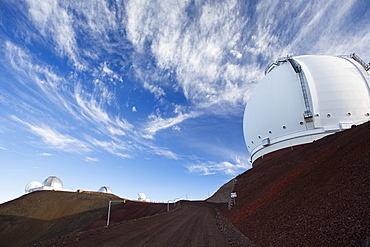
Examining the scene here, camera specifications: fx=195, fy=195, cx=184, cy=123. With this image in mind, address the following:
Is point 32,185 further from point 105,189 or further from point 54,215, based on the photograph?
point 54,215

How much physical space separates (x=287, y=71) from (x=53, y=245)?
4018cm

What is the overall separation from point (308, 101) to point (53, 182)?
67.0m

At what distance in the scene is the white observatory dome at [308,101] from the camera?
30.1 m

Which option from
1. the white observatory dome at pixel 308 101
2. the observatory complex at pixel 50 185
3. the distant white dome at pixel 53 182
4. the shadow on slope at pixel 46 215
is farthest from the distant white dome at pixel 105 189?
the white observatory dome at pixel 308 101

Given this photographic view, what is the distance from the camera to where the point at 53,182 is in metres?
57.0

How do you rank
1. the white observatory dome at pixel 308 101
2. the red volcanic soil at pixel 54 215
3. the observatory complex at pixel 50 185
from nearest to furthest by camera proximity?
the white observatory dome at pixel 308 101 < the red volcanic soil at pixel 54 215 < the observatory complex at pixel 50 185

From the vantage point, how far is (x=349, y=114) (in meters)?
29.6

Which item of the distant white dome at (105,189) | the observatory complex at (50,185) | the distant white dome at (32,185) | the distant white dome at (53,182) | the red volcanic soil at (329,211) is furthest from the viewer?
the distant white dome at (105,189)

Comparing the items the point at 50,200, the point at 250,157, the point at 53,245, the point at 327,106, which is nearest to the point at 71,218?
the point at 50,200

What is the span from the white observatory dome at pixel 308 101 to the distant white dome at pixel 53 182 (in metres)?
56.5

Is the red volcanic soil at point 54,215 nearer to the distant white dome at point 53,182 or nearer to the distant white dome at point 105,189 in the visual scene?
the distant white dome at point 53,182

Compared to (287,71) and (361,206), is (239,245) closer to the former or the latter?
(361,206)

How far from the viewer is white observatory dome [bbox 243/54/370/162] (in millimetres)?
30094

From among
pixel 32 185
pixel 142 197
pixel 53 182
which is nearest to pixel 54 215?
pixel 53 182
